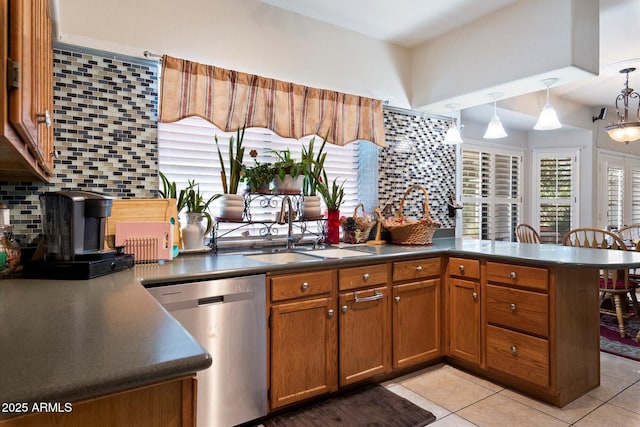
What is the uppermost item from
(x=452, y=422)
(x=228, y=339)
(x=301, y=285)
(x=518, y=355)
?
(x=301, y=285)

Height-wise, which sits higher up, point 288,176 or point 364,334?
point 288,176

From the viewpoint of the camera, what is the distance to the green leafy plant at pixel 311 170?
2.63 meters

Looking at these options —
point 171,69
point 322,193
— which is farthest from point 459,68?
point 171,69

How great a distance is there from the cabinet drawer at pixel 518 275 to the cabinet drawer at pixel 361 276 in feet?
2.22

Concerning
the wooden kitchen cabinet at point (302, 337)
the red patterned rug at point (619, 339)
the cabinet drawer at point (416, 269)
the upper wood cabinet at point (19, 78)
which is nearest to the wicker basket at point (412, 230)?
the cabinet drawer at point (416, 269)

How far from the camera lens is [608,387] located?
2.34m

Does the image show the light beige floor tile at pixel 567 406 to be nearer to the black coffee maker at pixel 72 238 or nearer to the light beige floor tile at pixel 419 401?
the light beige floor tile at pixel 419 401

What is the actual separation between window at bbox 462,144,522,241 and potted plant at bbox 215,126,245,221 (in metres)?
3.05

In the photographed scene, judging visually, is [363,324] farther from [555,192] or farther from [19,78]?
[555,192]

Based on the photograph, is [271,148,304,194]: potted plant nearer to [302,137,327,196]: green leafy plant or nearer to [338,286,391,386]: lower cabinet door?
[302,137,327,196]: green leafy plant

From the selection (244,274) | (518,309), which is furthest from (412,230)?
(244,274)

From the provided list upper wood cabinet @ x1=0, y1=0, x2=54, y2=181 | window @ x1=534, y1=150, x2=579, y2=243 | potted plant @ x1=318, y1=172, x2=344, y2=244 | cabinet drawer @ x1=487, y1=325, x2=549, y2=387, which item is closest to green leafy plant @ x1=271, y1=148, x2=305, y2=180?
potted plant @ x1=318, y1=172, x2=344, y2=244

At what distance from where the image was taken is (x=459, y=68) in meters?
3.04

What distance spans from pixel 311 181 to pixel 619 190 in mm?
5623
